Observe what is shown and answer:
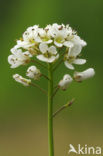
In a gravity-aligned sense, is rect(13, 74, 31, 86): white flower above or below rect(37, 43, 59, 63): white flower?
below

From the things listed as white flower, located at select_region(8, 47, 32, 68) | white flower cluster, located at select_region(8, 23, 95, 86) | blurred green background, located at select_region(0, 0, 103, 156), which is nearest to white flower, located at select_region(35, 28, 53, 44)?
white flower cluster, located at select_region(8, 23, 95, 86)

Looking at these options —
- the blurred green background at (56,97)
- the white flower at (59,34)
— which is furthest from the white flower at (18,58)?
the blurred green background at (56,97)

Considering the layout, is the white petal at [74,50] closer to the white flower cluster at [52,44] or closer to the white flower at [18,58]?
the white flower cluster at [52,44]

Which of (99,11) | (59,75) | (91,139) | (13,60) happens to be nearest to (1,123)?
(59,75)

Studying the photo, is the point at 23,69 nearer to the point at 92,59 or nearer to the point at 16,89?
the point at 16,89

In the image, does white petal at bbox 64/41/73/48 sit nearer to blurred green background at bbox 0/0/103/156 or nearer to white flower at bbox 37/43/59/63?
white flower at bbox 37/43/59/63

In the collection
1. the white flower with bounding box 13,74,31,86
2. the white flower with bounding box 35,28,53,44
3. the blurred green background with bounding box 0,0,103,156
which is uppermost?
the blurred green background with bounding box 0,0,103,156

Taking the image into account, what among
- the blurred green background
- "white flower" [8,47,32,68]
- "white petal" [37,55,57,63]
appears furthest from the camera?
the blurred green background
